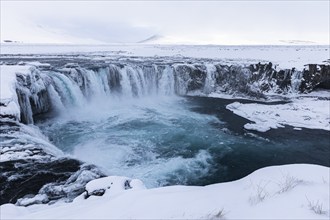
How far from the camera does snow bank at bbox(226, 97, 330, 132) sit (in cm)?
1520

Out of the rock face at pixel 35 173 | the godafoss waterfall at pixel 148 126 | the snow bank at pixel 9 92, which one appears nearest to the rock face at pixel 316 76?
the godafoss waterfall at pixel 148 126

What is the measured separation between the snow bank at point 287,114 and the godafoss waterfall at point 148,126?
11 centimetres

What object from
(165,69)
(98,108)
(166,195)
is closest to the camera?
(166,195)

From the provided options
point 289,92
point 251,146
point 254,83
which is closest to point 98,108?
point 251,146

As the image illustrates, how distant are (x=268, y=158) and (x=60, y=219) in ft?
31.0

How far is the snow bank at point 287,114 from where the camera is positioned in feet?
49.9

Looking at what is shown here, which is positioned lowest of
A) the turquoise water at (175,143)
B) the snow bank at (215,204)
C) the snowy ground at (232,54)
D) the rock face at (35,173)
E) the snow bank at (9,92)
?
the turquoise water at (175,143)

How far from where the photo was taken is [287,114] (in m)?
17.0

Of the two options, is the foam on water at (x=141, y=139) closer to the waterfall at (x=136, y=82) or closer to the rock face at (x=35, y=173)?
the waterfall at (x=136, y=82)

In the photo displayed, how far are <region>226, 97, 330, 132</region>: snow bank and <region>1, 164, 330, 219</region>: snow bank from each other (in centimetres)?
1046

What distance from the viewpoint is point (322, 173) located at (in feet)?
16.9

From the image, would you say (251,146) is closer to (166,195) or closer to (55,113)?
(166,195)

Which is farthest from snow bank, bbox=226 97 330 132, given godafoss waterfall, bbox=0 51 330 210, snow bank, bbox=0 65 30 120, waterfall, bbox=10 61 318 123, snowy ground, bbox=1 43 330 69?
snow bank, bbox=0 65 30 120

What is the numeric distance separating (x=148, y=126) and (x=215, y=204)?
10.8 metres
